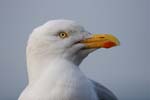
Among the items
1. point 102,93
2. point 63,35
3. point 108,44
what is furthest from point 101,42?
point 102,93

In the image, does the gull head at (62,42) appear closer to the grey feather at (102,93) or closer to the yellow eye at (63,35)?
the yellow eye at (63,35)

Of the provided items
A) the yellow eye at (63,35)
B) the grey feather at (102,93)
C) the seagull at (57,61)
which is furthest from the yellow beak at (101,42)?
the grey feather at (102,93)

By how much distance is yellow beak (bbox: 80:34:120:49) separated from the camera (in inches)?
156

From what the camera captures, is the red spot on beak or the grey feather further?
the grey feather

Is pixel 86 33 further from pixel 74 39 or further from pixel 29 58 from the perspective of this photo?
pixel 29 58

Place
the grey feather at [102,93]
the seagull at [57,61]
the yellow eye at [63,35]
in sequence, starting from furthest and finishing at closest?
the grey feather at [102,93] < the yellow eye at [63,35] < the seagull at [57,61]

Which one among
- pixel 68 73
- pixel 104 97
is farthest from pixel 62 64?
pixel 104 97

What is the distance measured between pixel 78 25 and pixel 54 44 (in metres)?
0.29

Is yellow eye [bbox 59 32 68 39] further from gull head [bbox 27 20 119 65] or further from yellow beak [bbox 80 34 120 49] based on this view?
yellow beak [bbox 80 34 120 49]

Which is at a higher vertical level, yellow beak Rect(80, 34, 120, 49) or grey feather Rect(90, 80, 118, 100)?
yellow beak Rect(80, 34, 120, 49)

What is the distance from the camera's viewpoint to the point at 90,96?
12.7ft

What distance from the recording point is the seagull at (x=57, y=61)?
375 cm

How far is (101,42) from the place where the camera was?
3.96 meters

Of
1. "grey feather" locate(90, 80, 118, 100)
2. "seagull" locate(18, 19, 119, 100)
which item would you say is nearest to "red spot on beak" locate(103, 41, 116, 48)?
"seagull" locate(18, 19, 119, 100)
